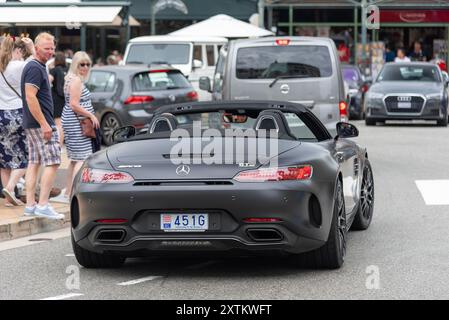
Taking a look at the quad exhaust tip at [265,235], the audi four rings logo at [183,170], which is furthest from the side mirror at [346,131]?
the audi four rings logo at [183,170]

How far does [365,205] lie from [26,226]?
3.16 metres

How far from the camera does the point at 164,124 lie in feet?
30.3

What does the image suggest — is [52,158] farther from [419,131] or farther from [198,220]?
[419,131]

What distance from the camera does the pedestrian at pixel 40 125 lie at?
11.0 metres

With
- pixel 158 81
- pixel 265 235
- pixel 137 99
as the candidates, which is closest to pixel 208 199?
pixel 265 235

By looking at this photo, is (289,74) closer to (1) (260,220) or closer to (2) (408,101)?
(1) (260,220)

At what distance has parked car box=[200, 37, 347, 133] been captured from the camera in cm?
1583

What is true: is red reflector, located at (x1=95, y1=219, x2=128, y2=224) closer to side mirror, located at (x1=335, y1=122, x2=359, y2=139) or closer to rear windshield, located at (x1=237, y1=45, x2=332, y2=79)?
side mirror, located at (x1=335, y1=122, x2=359, y2=139)

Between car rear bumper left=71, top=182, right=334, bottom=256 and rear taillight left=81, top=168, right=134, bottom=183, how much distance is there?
11 centimetres

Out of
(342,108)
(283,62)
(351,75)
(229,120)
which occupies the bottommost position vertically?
→ (351,75)

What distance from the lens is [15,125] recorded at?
40.3ft

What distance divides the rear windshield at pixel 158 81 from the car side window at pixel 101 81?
1.68 ft

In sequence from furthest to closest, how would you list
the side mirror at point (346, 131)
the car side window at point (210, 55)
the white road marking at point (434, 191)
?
the car side window at point (210, 55) → the white road marking at point (434, 191) → the side mirror at point (346, 131)

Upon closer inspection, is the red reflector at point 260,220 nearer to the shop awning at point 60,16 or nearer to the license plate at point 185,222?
the license plate at point 185,222
